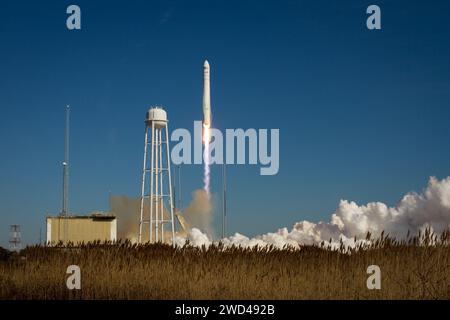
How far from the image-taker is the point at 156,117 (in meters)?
66.0

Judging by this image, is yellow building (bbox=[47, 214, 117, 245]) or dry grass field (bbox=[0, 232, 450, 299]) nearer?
dry grass field (bbox=[0, 232, 450, 299])

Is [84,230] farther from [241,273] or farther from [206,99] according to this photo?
[241,273]

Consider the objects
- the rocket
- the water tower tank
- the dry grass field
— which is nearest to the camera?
the dry grass field

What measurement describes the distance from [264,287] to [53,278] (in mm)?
7399

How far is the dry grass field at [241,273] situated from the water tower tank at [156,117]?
39504 mm

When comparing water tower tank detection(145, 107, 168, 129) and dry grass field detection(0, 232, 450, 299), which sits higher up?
water tower tank detection(145, 107, 168, 129)

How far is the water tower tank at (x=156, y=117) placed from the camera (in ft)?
217

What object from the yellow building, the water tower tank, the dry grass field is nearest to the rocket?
the water tower tank

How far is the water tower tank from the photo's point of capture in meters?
66.0

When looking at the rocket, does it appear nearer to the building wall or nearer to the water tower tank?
the water tower tank

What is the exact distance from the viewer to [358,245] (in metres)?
23.8

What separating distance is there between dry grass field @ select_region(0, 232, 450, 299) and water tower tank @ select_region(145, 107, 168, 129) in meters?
39.5
